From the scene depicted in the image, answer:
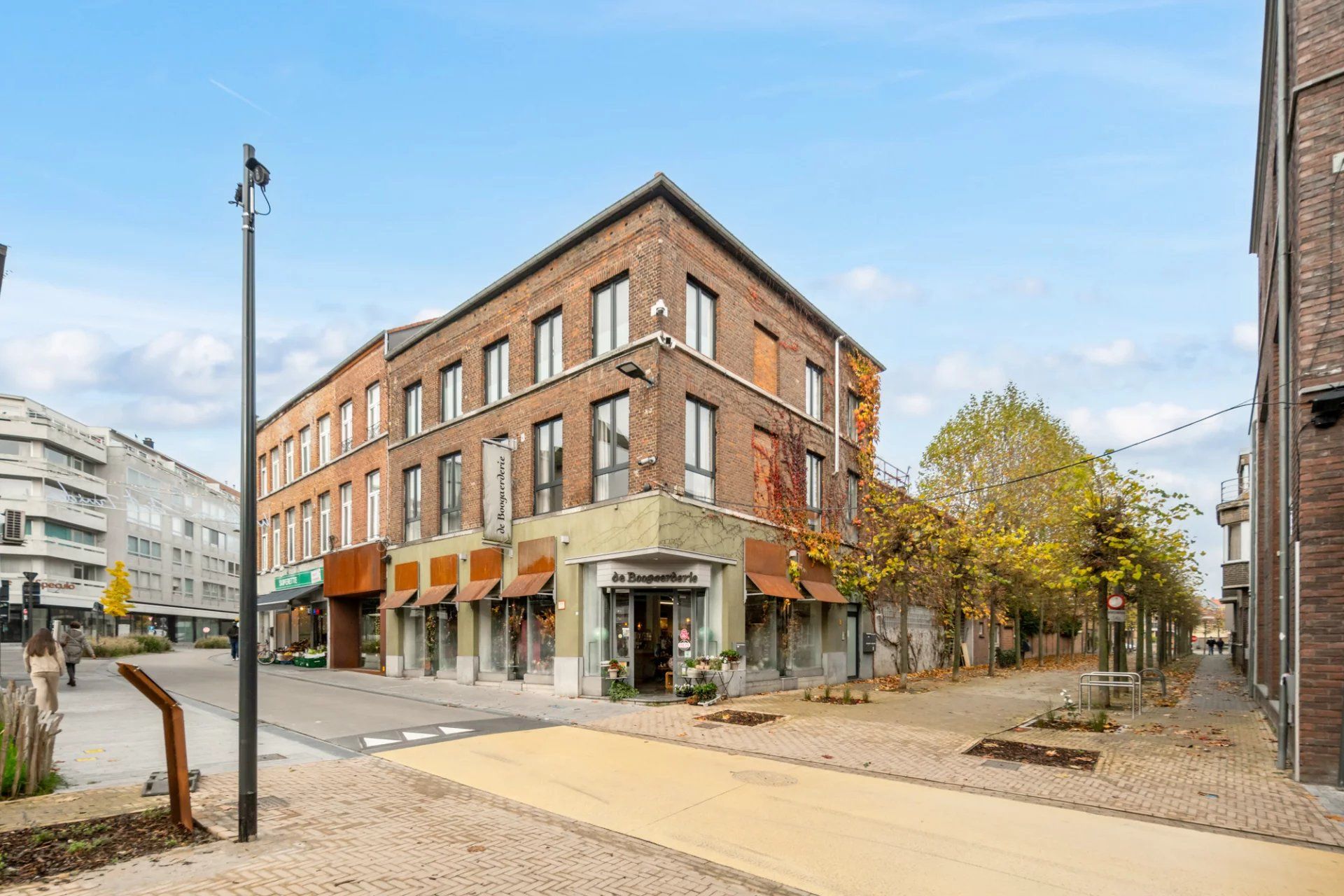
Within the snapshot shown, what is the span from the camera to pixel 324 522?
3234cm

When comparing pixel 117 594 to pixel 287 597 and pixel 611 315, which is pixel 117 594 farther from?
pixel 611 315

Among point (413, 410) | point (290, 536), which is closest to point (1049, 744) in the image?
point (413, 410)

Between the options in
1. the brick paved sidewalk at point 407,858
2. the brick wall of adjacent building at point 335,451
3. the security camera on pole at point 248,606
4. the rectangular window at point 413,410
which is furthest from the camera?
the brick wall of adjacent building at point 335,451

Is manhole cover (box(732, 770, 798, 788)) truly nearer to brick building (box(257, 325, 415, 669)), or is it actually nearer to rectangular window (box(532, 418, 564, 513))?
rectangular window (box(532, 418, 564, 513))

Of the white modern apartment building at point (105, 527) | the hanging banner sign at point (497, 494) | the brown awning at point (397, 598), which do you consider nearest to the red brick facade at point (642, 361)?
the hanging banner sign at point (497, 494)

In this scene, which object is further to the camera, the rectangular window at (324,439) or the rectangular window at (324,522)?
the rectangular window at (324,439)

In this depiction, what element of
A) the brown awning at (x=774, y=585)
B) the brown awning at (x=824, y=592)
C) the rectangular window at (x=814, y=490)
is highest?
the rectangular window at (x=814, y=490)

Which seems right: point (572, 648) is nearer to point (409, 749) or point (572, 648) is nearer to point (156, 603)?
point (409, 749)

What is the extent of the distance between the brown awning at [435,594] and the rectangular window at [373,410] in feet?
21.7

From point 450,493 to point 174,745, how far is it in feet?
57.4

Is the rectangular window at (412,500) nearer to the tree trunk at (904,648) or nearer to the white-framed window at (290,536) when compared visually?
the white-framed window at (290,536)

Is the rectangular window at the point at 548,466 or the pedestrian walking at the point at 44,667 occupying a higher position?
the rectangular window at the point at 548,466

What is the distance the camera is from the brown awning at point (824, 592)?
2137 centimetres

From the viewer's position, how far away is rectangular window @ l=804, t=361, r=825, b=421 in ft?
77.4
